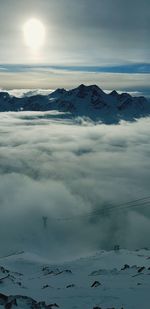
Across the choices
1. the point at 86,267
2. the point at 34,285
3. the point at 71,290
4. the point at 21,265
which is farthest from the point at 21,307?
the point at 21,265

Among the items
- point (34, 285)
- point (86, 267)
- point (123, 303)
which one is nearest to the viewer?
point (123, 303)

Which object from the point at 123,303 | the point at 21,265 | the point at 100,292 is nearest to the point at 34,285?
the point at 100,292

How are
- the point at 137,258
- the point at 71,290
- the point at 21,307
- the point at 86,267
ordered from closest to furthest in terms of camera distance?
the point at 21,307 < the point at 71,290 < the point at 86,267 < the point at 137,258

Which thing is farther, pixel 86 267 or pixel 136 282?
pixel 86 267

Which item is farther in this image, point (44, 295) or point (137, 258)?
point (137, 258)

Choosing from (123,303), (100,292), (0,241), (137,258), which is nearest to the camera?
(123,303)

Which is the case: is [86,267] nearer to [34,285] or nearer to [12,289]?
[34,285]

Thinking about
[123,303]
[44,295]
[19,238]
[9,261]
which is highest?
[123,303]

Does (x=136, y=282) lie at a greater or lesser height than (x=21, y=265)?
greater

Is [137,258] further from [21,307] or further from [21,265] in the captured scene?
[21,307]
